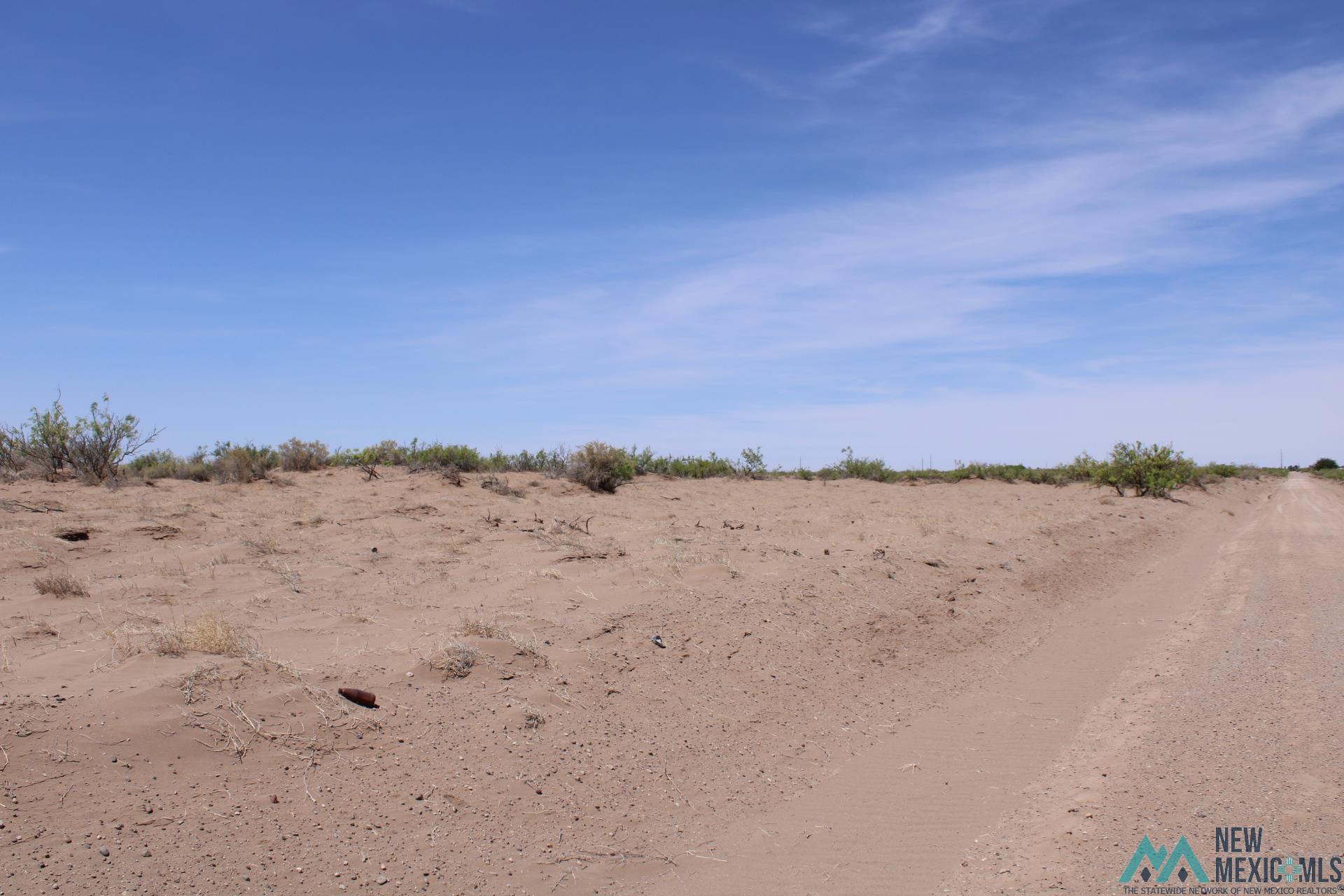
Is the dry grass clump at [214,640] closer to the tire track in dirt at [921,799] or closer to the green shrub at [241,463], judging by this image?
the tire track in dirt at [921,799]

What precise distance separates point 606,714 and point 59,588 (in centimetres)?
555

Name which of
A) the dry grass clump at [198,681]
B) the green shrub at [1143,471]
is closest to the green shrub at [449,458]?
the dry grass clump at [198,681]

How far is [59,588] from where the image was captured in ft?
24.7

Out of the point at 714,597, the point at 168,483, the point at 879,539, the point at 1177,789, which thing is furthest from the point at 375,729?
the point at 168,483

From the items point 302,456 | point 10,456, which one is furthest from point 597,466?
point 10,456

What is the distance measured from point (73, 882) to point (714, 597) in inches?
243

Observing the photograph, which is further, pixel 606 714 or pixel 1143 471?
pixel 1143 471

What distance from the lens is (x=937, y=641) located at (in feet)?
30.0

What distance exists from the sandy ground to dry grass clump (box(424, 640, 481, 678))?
87 mm

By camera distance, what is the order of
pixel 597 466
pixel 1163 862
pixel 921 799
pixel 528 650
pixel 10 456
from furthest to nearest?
1. pixel 597 466
2. pixel 10 456
3. pixel 528 650
4. pixel 921 799
5. pixel 1163 862

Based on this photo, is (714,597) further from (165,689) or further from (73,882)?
(73,882)

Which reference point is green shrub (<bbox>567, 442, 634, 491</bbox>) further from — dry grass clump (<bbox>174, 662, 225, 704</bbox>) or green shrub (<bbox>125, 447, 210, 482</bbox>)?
dry grass clump (<bbox>174, 662, 225, 704</bbox>)

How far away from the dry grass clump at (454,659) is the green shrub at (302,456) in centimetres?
1545

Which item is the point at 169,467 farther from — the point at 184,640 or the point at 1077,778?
the point at 1077,778
